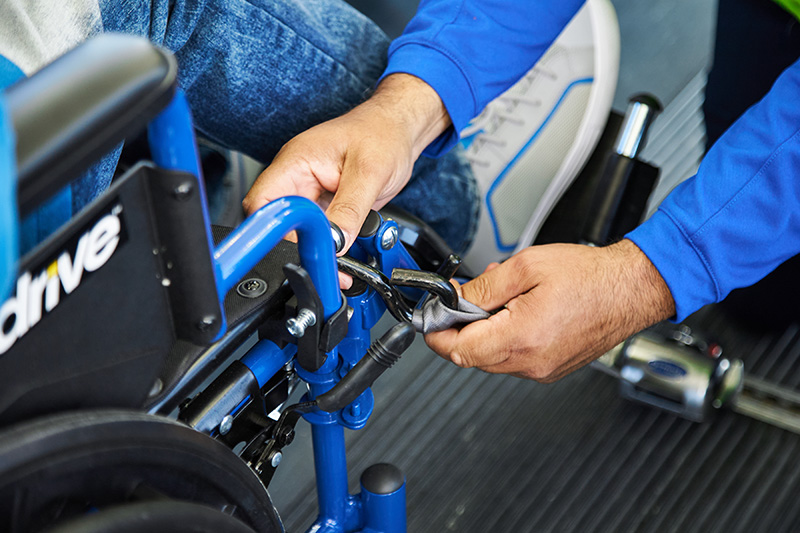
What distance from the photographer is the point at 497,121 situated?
1456 mm

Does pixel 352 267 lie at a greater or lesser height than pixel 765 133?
lesser

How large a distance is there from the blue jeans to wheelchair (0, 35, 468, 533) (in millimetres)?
402

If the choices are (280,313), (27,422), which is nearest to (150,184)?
(27,422)

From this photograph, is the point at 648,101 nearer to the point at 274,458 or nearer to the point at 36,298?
the point at 274,458

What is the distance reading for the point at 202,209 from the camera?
42 centimetres

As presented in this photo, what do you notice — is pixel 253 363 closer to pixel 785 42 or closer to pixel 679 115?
pixel 785 42

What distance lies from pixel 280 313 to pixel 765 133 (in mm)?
612

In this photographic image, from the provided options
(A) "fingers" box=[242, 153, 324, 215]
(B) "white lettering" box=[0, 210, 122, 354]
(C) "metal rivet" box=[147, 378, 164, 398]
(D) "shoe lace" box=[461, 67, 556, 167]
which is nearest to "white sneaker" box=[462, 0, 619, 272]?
(D) "shoe lace" box=[461, 67, 556, 167]

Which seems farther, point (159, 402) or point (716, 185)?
point (716, 185)

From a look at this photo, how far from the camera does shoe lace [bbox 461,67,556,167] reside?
4.72 feet

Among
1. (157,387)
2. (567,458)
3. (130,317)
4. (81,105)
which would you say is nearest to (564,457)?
(567,458)

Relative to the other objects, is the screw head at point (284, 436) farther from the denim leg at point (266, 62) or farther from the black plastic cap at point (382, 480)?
the denim leg at point (266, 62)

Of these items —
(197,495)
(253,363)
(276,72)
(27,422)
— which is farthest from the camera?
(276,72)

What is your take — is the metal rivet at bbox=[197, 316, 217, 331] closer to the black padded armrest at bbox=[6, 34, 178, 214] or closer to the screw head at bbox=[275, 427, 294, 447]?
the black padded armrest at bbox=[6, 34, 178, 214]
